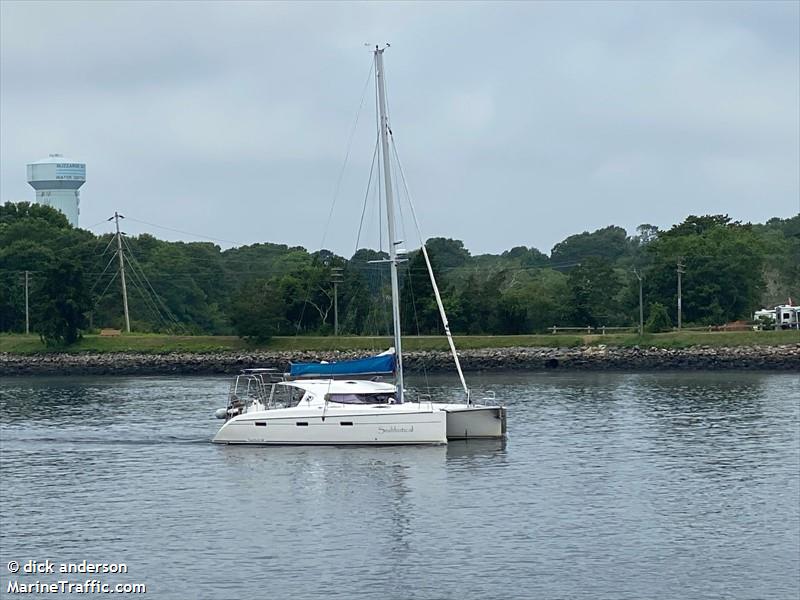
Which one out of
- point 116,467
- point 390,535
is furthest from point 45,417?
point 390,535

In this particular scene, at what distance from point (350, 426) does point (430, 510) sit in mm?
10788

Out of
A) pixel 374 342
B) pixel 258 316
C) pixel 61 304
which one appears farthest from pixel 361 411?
pixel 61 304

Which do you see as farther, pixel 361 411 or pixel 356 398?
pixel 356 398

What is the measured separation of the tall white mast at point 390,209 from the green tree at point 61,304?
71.0 metres

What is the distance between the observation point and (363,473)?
43.8m

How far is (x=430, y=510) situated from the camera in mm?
38000

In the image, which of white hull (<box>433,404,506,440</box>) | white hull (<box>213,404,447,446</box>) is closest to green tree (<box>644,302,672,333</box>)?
white hull (<box>433,404,506,440</box>)

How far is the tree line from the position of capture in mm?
114750

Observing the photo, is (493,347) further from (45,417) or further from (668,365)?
(45,417)

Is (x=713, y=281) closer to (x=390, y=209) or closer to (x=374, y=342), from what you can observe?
(x=374, y=342)

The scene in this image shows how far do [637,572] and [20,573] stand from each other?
1460cm

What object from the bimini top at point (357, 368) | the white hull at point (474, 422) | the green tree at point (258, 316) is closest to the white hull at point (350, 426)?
the white hull at point (474, 422)

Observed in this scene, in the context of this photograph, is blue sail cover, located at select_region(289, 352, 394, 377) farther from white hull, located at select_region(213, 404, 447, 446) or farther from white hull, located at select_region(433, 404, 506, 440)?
white hull, located at select_region(433, 404, 506, 440)

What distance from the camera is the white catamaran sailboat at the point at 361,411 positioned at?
4838 cm
